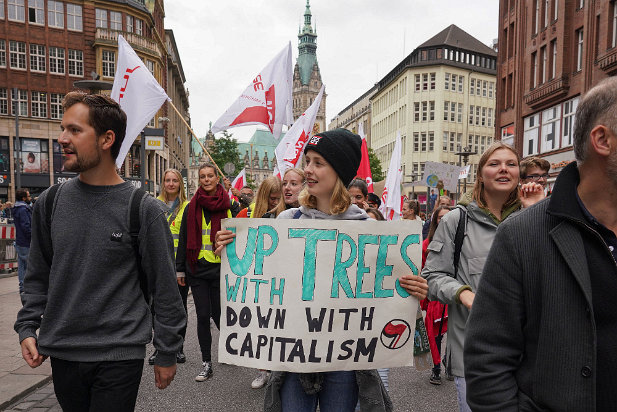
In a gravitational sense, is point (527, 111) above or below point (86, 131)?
above

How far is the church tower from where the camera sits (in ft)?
456

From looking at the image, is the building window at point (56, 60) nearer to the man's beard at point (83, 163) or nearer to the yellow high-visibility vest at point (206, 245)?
the yellow high-visibility vest at point (206, 245)

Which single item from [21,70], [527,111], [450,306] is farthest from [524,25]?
[21,70]

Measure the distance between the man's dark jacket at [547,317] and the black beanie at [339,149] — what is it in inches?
48.9

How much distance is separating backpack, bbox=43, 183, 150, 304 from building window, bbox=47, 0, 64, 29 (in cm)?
4490

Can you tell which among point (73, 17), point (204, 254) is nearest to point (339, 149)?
point (204, 254)

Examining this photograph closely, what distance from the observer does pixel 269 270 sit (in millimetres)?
2670

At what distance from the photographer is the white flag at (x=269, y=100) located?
7785 mm

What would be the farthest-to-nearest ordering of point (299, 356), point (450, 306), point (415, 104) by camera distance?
1. point (415, 104)
2. point (450, 306)
3. point (299, 356)

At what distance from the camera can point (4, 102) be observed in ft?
128

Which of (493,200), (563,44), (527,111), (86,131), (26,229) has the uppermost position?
(563,44)

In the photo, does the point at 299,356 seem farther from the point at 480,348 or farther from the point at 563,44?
the point at 563,44

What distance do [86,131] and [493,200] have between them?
7.85 feet

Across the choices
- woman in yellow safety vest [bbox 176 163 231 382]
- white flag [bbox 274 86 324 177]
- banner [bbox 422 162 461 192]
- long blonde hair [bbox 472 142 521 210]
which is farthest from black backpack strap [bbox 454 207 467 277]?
banner [bbox 422 162 461 192]
